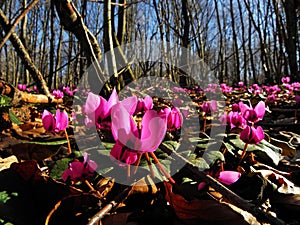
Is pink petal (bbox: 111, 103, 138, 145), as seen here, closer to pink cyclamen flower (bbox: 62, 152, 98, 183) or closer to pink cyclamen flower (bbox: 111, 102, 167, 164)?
pink cyclamen flower (bbox: 111, 102, 167, 164)

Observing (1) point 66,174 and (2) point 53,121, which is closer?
(1) point 66,174

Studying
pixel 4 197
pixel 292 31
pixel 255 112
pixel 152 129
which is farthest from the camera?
pixel 292 31

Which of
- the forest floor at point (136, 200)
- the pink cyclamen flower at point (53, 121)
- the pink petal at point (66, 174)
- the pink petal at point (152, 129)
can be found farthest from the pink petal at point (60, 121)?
the pink petal at point (152, 129)

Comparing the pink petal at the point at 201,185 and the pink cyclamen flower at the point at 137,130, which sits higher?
the pink cyclamen flower at the point at 137,130

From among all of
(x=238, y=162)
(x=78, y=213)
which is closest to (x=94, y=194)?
(x=78, y=213)

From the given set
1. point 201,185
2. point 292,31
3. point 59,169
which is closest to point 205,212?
point 201,185

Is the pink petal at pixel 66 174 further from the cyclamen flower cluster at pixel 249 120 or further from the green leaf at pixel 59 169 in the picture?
the cyclamen flower cluster at pixel 249 120

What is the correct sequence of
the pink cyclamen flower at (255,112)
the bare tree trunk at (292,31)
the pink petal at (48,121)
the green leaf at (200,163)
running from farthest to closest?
the bare tree trunk at (292,31), the pink cyclamen flower at (255,112), the pink petal at (48,121), the green leaf at (200,163)

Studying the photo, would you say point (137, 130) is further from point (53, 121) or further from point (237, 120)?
point (237, 120)

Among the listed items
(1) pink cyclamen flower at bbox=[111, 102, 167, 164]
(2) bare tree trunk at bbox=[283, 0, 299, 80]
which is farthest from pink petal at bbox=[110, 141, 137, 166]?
(2) bare tree trunk at bbox=[283, 0, 299, 80]
